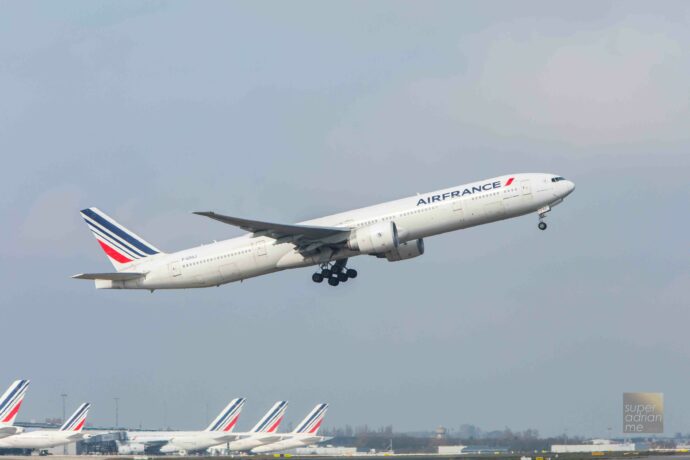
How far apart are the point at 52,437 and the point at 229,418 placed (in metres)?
17.8

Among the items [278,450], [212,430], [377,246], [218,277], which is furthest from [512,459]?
[212,430]

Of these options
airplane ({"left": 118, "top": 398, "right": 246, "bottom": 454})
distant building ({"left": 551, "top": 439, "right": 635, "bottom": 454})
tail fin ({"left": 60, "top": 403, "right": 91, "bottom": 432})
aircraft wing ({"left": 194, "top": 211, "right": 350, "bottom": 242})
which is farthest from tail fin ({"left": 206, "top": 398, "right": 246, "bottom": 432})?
aircraft wing ({"left": 194, "top": 211, "right": 350, "bottom": 242})

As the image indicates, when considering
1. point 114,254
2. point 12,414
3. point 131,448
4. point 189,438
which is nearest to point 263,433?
point 189,438

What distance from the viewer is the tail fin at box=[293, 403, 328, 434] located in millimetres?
100500

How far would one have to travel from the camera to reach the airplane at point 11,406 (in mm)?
89125

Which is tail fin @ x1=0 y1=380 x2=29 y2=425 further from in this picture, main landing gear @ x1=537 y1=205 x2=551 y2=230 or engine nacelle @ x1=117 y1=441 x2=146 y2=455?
main landing gear @ x1=537 y1=205 x2=551 y2=230

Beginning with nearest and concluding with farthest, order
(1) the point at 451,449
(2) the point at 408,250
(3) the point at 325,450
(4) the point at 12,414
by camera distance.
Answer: (2) the point at 408,250 → (4) the point at 12,414 → (1) the point at 451,449 → (3) the point at 325,450

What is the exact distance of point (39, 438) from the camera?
3730 inches

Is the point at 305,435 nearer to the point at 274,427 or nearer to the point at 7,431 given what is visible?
A: the point at 274,427

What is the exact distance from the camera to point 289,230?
203ft

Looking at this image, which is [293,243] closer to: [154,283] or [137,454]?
[154,283]

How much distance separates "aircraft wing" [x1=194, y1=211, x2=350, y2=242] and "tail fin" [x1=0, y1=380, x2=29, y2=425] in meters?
38.7

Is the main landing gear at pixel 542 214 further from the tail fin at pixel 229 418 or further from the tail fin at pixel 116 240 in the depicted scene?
the tail fin at pixel 229 418

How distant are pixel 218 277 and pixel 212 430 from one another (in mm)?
44019
